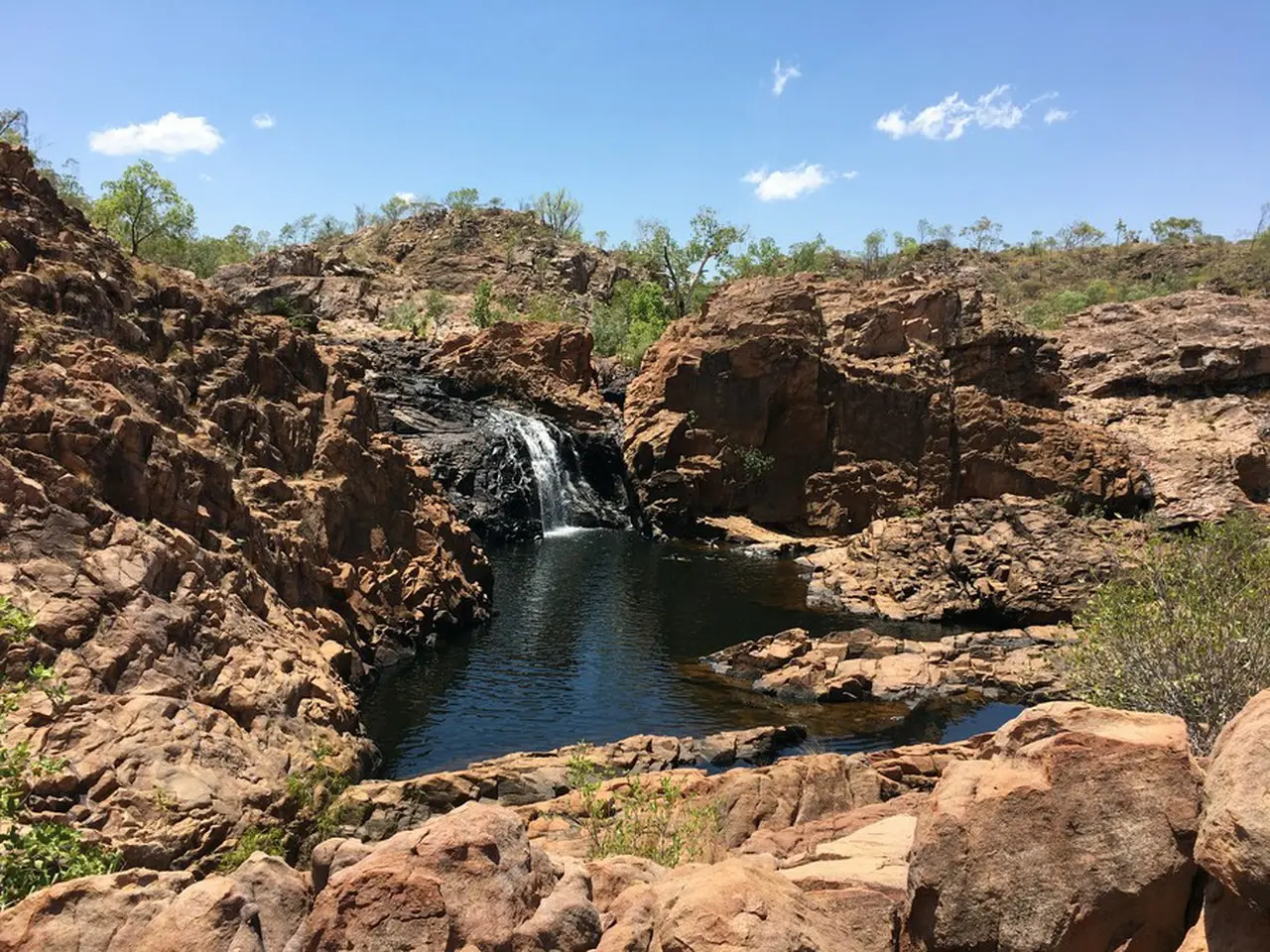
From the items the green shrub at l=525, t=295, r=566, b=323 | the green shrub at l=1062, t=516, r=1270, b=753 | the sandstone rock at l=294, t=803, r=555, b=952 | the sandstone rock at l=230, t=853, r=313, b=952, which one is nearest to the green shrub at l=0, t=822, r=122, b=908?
the sandstone rock at l=230, t=853, r=313, b=952

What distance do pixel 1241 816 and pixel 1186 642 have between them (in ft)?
37.1

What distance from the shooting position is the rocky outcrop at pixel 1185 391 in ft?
163

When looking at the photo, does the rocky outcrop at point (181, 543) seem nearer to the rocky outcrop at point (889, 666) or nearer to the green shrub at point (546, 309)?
the rocky outcrop at point (889, 666)

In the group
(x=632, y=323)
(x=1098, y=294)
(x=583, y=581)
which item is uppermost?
(x=1098, y=294)

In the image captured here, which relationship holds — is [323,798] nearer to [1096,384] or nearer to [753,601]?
[753,601]

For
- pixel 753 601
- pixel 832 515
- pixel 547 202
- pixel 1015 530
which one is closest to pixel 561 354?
pixel 832 515

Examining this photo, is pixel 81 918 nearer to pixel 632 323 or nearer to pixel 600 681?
pixel 600 681

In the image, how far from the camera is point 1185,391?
5609 centimetres

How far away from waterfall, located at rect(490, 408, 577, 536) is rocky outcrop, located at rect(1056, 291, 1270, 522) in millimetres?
32838

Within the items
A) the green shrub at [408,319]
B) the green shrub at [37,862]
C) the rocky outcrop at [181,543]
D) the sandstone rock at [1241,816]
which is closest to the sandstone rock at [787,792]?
the rocky outcrop at [181,543]

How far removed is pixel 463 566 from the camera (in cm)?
3366

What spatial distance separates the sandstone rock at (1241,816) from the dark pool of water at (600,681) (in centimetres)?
1782

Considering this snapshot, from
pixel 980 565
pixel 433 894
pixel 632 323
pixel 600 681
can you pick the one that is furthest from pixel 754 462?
pixel 433 894

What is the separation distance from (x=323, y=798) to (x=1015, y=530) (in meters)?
31.2
